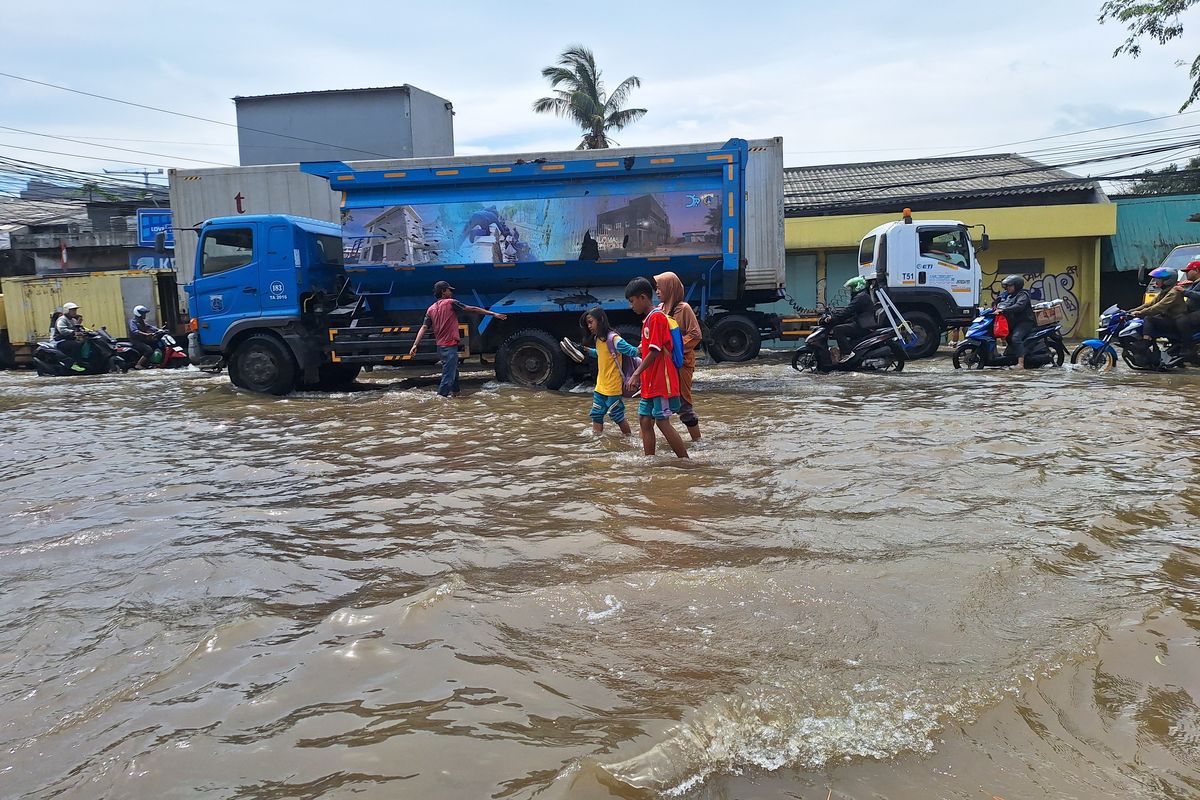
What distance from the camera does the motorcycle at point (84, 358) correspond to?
15.8 m

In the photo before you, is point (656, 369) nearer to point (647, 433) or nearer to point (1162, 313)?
point (647, 433)

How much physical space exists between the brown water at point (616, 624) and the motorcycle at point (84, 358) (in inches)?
422

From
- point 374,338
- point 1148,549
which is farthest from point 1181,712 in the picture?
point 374,338

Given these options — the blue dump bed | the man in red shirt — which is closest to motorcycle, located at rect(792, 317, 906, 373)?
the blue dump bed

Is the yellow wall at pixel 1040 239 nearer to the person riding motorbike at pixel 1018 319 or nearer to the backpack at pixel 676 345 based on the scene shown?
the person riding motorbike at pixel 1018 319

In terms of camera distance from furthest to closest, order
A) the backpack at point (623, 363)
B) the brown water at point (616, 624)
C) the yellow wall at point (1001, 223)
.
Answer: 1. the yellow wall at point (1001, 223)
2. the backpack at point (623, 363)
3. the brown water at point (616, 624)

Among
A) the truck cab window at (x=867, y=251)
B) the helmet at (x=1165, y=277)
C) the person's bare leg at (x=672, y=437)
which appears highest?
the truck cab window at (x=867, y=251)

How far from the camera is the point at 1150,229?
1923cm

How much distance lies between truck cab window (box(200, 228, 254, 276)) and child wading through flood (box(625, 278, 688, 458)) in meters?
7.15

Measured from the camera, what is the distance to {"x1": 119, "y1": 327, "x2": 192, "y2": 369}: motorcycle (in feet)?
54.3

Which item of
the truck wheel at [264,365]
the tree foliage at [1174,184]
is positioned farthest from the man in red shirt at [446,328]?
the tree foliage at [1174,184]

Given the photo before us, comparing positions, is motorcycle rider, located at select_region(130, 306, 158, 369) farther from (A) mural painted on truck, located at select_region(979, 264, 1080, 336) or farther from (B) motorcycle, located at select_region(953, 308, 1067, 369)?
(A) mural painted on truck, located at select_region(979, 264, 1080, 336)

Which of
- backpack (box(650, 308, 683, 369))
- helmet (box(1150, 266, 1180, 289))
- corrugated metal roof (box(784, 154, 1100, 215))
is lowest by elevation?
backpack (box(650, 308, 683, 369))

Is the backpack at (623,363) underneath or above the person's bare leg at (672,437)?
above
